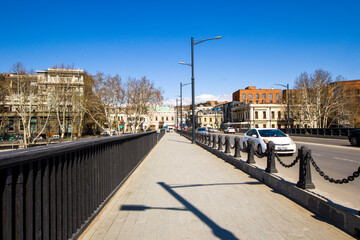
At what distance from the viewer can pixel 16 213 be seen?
7.25 feet

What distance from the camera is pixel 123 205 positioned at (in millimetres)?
5582

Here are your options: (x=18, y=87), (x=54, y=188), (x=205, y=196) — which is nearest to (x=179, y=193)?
(x=205, y=196)

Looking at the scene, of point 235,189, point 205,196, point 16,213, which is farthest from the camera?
point 235,189

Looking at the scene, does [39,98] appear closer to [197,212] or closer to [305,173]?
[197,212]

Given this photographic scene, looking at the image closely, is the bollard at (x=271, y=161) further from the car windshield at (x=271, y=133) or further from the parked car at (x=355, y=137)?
the parked car at (x=355, y=137)

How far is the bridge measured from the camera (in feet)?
7.82

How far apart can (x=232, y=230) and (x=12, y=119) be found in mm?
67671

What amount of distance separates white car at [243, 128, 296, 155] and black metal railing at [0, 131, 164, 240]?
10.9 meters

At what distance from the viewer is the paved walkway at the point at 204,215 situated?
4059 millimetres

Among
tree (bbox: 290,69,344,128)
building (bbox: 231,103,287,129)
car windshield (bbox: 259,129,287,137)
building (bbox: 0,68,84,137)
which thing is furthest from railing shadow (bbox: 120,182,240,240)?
building (bbox: 231,103,287,129)

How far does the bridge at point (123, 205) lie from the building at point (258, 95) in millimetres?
105746

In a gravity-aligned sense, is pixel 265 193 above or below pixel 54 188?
below

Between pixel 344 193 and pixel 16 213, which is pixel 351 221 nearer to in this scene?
pixel 344 193

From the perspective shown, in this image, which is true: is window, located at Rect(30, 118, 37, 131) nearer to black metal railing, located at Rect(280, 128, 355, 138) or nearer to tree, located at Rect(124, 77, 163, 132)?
tree, located at Rect(124, 77, 163, 132)
